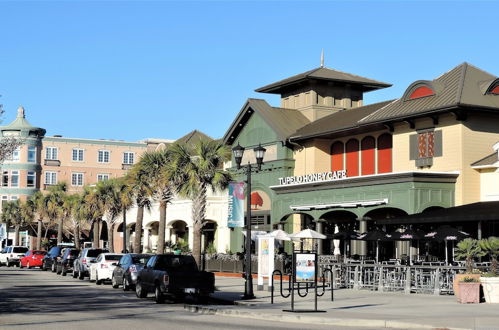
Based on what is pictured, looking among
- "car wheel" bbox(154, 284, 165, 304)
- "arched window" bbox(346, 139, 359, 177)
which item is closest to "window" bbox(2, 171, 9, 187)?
"arched window" bbox(346, 139, 359, 177)

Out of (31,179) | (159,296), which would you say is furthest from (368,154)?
(31,179)

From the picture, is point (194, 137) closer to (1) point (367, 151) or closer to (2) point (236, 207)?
(1) point (367, 151)

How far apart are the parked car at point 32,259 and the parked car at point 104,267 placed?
22439 millimetres

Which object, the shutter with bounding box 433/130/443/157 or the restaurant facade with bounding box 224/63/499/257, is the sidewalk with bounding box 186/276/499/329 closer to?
the restaurant facade with bounding box 224/63/499/257

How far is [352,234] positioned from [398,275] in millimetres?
5836

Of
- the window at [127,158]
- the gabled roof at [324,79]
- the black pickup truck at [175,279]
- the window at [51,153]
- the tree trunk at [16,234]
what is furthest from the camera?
the window at [127,158]

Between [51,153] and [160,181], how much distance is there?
52.1m

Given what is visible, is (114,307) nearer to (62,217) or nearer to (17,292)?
(17,292)

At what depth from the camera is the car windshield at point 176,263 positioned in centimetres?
2814

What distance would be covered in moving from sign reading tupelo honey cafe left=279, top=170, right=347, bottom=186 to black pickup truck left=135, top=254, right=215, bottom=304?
1649 cm

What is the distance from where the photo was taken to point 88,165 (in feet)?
338

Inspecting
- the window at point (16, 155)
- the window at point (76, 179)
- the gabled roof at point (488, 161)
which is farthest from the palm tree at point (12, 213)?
the gabled roof at point (488, 161)

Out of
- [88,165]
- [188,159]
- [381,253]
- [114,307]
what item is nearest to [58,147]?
[88,165]

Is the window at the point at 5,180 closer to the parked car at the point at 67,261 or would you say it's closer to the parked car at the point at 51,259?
the parked car at the point at 51,259
